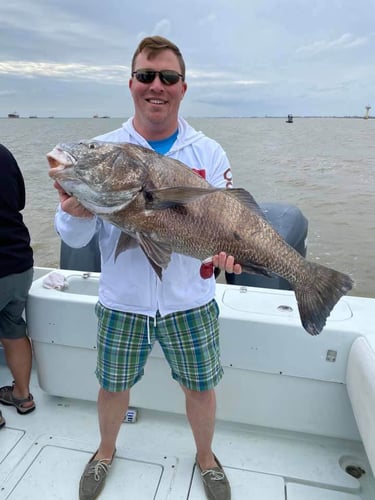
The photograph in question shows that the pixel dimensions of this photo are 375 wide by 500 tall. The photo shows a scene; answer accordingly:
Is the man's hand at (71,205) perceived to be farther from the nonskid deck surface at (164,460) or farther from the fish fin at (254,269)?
the nonskid deck surface at (164,460)

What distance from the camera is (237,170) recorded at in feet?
62.8

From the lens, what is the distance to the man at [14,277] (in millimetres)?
2703

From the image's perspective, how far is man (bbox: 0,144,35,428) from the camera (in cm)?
270

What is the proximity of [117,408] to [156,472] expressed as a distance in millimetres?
571

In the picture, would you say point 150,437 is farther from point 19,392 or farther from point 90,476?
point 19,392

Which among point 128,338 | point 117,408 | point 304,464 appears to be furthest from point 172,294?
point 304,464

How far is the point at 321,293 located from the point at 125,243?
95 centimetres

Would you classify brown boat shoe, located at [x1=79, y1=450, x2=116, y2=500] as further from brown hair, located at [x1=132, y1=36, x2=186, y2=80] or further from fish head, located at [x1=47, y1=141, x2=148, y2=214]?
brown hair, located at [x1=132, y1=36, x2=186, y2=80]

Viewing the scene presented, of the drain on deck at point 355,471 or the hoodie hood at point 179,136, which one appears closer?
the hoodie hood at point 179,136

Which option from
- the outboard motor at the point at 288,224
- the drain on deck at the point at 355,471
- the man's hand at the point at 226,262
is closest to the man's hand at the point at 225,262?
the man's hand at the point at 226,262

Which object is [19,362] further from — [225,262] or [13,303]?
[225,262]

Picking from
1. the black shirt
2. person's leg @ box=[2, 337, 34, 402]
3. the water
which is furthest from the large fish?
the water

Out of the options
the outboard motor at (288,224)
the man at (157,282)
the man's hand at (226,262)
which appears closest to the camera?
the man's hand at (226,262)

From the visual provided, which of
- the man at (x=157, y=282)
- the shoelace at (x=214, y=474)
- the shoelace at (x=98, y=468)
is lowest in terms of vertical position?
the shoelace at (x=98, y=468)
